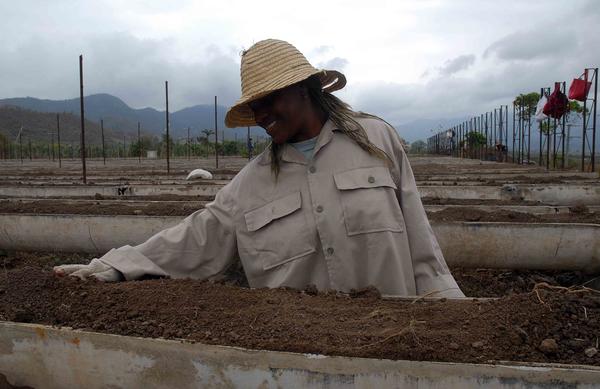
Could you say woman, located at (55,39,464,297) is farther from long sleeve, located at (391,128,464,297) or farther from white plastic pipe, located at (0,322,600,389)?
white plastic pipe, located at (0,322,600,389)

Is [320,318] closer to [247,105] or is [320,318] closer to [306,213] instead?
[306,213]

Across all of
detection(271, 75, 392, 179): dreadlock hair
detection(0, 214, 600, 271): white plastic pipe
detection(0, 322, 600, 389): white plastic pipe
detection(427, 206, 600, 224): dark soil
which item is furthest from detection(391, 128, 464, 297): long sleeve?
detection(427, 206, 600, 224): dark soil

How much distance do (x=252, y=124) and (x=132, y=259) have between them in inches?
31.1

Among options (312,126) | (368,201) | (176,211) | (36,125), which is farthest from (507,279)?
(36,125)

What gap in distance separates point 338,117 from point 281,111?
26 centimetres

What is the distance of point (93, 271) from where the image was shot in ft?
6.72

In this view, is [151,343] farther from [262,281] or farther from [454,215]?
[454,215]

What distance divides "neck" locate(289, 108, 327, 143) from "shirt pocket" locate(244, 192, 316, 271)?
0.24m

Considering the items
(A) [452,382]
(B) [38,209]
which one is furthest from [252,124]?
(B) [38,209]

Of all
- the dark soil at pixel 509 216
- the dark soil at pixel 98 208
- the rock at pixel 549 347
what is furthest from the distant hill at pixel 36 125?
the rock at pixel 549 347

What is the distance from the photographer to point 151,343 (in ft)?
4.55

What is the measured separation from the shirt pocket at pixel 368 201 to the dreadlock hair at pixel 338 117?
10cm

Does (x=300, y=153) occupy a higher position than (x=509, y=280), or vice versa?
(x=300, y=153)

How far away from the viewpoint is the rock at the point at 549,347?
1257 millimetres
